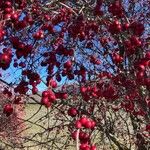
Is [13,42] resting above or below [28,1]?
below

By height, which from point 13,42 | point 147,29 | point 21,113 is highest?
point 21,113

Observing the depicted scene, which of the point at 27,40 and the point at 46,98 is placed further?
the point at 27,40

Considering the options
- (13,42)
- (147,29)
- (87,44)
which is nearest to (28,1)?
(13,42)

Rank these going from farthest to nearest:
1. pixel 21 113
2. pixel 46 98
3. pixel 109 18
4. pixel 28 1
Result: pixel 21 113 < pixel 109 18 < pixel 28 1 < pixel 46 98

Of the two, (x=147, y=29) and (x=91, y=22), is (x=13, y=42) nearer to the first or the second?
(x=91, y=22)

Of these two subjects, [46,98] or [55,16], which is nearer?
[46,98]

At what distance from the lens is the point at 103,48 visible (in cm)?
525

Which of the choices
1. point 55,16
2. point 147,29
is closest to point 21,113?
point 147,29

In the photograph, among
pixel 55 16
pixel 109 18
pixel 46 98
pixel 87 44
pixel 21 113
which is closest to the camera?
pixel 46 98

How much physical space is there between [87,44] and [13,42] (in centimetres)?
204

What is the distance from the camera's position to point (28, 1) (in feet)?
11.5

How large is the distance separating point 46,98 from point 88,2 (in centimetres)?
126

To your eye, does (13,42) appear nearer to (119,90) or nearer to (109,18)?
(109,18)

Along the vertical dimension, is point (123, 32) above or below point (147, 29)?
→ below
